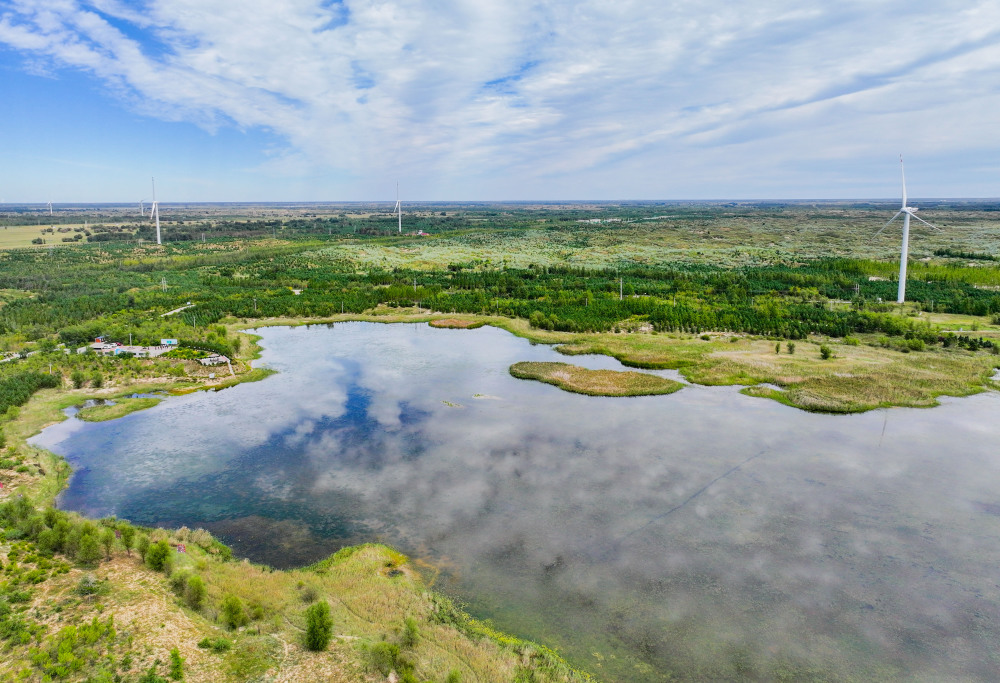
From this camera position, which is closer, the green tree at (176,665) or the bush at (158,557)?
the green tree at (176,665)

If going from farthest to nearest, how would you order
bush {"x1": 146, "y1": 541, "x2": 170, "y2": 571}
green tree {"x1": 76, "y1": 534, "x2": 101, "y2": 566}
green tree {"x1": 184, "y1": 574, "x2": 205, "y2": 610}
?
bush {"x1": 146, "y1": 541, "x2": 170, "y2": 571}
green tree {"x1": 76, "y1": 534, "x2": 101, "y2": 566}
green tree {"x1": 184, "y1": 574, "x2": 205, "y2": 610}

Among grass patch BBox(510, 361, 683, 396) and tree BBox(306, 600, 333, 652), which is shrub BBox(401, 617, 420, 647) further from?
grass patch BBox(510, 361, 683, 396)

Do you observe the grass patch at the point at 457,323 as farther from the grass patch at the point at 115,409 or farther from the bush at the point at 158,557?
the bush at the point at 158,557

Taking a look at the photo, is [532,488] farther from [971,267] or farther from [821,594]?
[971,267]

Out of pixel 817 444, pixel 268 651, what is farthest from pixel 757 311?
pixel 268 651

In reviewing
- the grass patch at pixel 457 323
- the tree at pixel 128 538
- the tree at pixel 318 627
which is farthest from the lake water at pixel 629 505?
the grass patch at pixel 457 323

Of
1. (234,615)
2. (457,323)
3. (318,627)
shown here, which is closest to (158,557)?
(234,615)

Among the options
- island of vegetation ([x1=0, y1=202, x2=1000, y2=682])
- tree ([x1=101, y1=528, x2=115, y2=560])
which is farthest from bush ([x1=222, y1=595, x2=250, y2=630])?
tree ([x1=101, y1=528, x2=115, y2=560])
